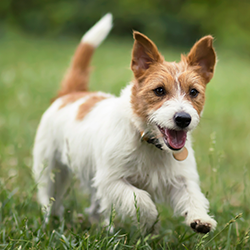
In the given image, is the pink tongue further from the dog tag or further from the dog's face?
the dog tag

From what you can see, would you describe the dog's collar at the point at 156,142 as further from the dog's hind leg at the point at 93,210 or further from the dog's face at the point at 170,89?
the dog's hind leg at the point at 93,210

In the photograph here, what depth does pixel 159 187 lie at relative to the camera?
304 cm

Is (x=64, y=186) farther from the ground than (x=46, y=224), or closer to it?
closer to it

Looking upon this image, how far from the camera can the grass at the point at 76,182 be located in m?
2.77

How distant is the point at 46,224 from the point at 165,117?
1373 mm

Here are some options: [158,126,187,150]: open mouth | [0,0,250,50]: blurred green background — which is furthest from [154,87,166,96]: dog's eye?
[0,0,250,50]: blurred green background

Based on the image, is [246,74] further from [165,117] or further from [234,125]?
[165,117]

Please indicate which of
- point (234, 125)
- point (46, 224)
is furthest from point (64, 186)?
point (234, 125)

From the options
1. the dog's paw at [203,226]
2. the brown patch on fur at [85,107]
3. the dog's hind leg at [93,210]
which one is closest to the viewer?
the dog's paw at [203,226]

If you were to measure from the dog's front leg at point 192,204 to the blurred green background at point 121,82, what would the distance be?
25 cm

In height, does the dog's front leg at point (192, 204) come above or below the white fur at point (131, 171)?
below

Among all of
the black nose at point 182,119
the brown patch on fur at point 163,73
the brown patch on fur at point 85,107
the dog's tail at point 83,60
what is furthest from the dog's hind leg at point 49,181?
the black nose at point 182,119

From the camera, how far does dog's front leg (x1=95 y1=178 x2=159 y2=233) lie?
9.00 ft

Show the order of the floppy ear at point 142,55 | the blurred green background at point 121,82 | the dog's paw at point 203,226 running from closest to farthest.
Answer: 1. the dog's paw at point 203,226
2. the floppy ear at point 142,55
3. the blurred green background at point 121,82
